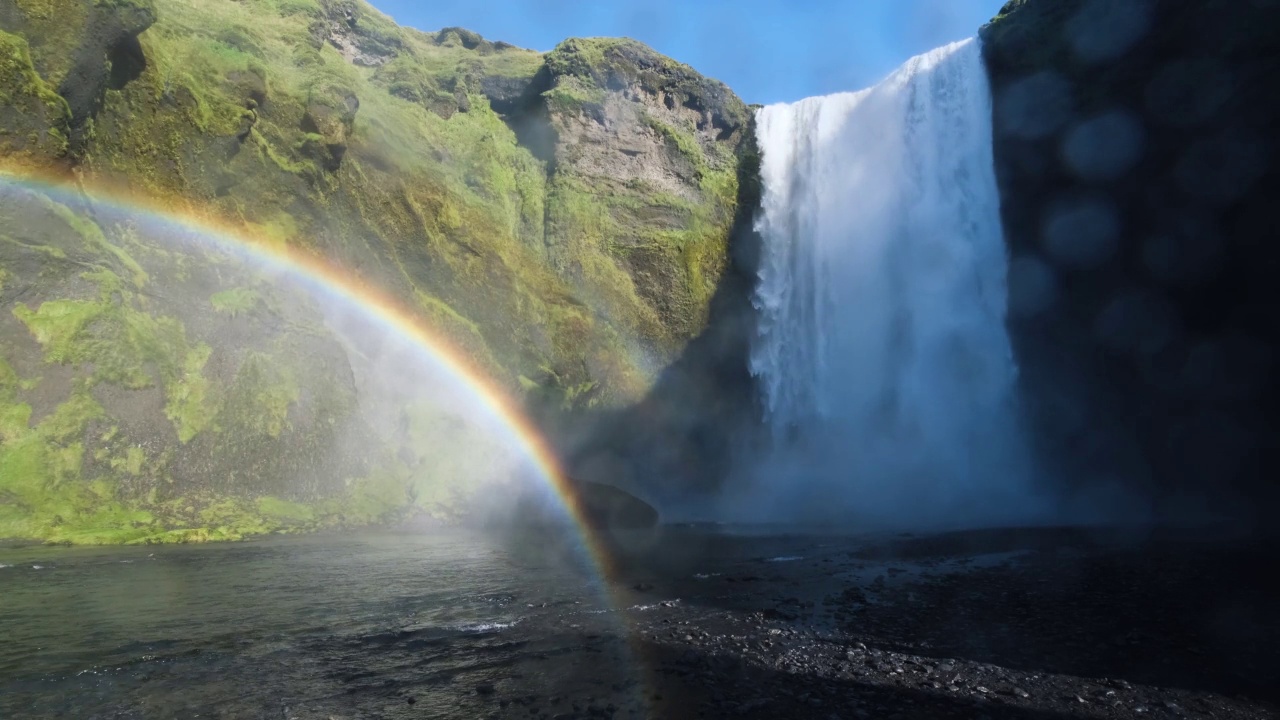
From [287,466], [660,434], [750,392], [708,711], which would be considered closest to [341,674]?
[708,711]

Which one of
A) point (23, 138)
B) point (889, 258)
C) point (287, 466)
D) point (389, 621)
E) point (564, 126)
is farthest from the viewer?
point (564, 126)

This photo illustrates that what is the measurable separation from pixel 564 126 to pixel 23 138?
31.7 metres

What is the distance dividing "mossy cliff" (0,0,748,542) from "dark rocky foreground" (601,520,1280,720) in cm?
1956

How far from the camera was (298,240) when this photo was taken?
113 ft

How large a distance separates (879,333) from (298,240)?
34.2 meters

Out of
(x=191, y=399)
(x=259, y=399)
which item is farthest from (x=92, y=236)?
(x=259, y=399)

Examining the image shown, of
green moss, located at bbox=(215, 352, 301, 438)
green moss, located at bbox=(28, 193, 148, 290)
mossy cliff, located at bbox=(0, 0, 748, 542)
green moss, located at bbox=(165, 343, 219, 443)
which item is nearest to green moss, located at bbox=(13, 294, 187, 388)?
mossy cliff, located at bbox=(0, 0, 748, 542)

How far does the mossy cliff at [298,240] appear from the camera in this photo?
23.5m

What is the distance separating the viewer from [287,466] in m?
27.7

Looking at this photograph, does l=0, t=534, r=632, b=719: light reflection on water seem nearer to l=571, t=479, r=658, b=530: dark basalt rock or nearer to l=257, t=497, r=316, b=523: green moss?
l=257, t=497, r=316, b=523: green moss

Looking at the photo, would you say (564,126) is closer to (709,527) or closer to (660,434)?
(660,434)

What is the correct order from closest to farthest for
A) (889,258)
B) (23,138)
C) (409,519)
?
(23,138) → (409,519) → (889,258)

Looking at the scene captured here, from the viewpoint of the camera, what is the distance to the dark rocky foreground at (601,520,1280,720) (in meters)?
7.54

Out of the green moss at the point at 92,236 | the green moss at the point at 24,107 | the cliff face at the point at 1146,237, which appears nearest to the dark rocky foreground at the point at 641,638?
the green moss at the point at 92,236
